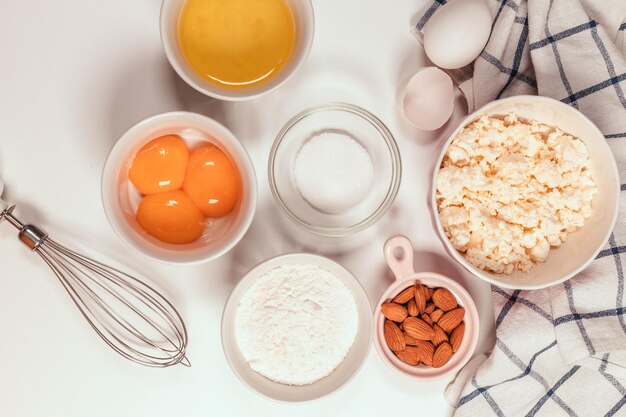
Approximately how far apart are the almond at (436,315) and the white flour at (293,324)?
0.41 feet

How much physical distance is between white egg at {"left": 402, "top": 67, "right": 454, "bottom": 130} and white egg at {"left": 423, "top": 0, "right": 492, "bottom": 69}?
0.03 m

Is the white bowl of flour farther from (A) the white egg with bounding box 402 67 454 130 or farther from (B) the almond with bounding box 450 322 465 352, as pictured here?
(A) the white egg with bounding box 402 67 454 130

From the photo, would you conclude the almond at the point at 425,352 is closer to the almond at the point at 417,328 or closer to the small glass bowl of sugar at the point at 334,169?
the almond at the point at 417,328

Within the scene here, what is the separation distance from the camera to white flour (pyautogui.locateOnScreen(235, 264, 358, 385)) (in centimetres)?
92

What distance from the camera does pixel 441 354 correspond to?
3.07 ft

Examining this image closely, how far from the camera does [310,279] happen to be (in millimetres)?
931

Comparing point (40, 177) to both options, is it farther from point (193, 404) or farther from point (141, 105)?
point (193, 404)

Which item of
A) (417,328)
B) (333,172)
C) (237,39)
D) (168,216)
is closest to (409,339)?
(417,328)

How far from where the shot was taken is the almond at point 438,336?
94 cm

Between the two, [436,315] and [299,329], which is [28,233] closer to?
[299,329]

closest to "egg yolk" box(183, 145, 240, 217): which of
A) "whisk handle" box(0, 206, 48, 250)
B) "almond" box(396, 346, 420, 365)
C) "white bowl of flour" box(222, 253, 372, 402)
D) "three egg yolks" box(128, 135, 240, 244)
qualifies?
"three egg yolks" box(128, 135, 240, 244)

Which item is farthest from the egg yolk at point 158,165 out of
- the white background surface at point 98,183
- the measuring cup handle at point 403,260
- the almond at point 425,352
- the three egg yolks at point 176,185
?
the almond at point 425,352

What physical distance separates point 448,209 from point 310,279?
0.71 ft

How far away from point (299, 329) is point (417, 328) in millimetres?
166
